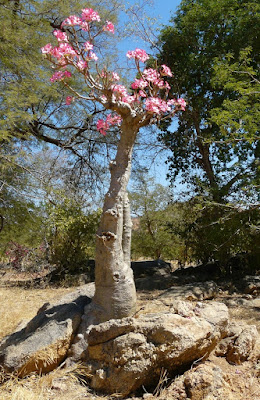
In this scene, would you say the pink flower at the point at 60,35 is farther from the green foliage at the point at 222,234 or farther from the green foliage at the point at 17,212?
the green foliage at the point at 17,212

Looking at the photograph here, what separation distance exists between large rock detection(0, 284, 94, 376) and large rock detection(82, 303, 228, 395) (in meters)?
0.46

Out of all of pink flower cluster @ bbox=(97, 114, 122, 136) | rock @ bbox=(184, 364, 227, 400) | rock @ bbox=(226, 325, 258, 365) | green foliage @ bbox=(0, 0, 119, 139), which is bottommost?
rock @ bbox=(184, 364, 227, 400)

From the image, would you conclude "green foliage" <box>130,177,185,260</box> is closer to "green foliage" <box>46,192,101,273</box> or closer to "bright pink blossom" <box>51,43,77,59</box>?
"green foliage" <box>46,192,101,273</box>

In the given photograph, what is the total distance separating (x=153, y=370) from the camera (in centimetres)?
279

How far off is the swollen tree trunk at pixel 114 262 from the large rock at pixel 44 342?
0.95ft

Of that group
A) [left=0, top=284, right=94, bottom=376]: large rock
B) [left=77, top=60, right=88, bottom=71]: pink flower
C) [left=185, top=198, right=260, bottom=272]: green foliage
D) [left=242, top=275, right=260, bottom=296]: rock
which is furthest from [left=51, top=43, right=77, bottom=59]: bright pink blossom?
[left=242, top=275, right=260, bottom=296]: rock

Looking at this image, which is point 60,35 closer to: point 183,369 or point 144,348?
point 144,348

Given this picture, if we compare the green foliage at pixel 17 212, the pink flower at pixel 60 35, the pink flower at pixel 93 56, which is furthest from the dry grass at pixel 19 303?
the pink flower at pixel 60 35

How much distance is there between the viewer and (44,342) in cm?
327

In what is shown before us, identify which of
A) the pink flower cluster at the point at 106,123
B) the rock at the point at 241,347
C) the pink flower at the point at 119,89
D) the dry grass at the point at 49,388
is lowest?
the dry grass at the point at 49,388

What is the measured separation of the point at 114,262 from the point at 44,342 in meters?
1.02

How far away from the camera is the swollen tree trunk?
368 centimetres

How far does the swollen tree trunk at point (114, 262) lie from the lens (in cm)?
368

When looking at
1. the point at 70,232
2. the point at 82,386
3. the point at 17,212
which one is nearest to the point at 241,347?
the point at 82,386
